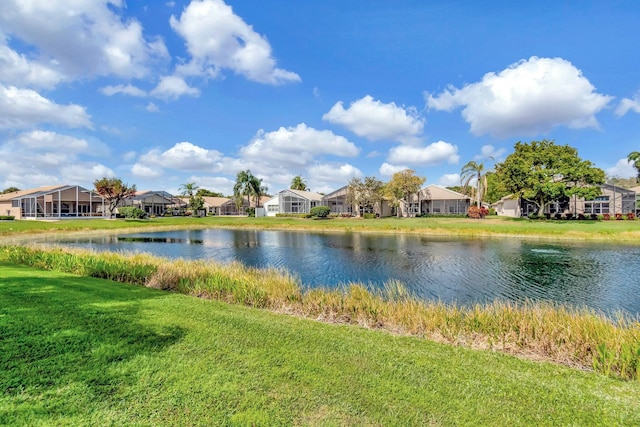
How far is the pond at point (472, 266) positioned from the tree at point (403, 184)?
26032 millimetres

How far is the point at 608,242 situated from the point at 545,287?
18.1m

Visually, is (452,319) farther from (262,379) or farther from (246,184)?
(246,184)

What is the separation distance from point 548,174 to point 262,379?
47.3 meters

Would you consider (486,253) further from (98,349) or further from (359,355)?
(98,349)

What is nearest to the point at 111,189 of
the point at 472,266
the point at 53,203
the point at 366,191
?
A: the point at 53,203

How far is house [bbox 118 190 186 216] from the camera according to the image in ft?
207

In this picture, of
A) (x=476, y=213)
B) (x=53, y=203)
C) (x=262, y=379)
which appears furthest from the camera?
(x=53, y=203)

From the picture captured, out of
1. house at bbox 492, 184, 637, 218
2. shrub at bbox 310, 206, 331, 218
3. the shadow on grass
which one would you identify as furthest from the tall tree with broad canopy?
the shadow on grass

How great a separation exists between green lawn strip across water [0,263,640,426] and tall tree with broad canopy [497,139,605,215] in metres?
42.0

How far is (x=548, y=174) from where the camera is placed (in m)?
41.1

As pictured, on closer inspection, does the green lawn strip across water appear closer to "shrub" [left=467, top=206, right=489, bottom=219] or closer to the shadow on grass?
the shadow on grass

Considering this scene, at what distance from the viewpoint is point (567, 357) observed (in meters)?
5.27

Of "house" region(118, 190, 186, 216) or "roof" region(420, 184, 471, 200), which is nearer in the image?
"roof" region(420, 184, 471, 200)

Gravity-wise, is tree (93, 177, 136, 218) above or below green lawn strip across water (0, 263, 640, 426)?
above
